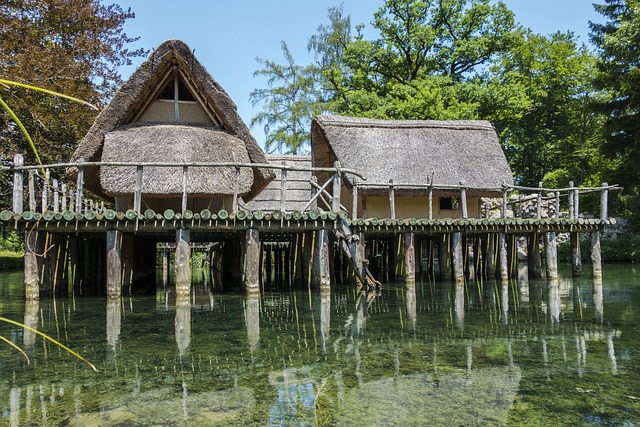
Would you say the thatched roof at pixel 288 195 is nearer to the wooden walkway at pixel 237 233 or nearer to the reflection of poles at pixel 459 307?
the wooden walkway at pixel 237 233

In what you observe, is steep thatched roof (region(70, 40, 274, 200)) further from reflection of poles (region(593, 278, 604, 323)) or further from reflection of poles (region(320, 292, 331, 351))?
reflection of poles (region(593, 278, 604, 323))

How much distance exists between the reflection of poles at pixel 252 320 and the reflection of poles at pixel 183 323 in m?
0.73

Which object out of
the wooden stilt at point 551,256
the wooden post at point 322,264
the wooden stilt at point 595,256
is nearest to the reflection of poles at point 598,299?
the wooden stilt at point 595,256

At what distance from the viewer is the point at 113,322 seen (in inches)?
322

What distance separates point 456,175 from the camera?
57.0 ft

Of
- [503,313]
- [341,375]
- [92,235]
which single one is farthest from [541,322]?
[92,235]

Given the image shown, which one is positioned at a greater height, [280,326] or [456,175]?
[456,175]

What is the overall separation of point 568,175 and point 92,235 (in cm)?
2541

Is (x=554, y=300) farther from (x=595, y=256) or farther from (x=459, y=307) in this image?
(x=595, y=256)

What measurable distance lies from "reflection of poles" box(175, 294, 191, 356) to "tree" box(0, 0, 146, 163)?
8399mm

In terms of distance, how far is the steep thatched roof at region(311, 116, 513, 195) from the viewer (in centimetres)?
1722

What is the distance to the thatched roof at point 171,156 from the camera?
12.2 m

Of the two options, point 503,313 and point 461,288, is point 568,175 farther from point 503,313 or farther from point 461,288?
point 503,313

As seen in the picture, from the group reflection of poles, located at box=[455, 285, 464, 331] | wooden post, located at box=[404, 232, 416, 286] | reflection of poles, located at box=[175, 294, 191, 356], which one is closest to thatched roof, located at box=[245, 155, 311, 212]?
wooden post, located at box=[404, 232, 416, 286]
